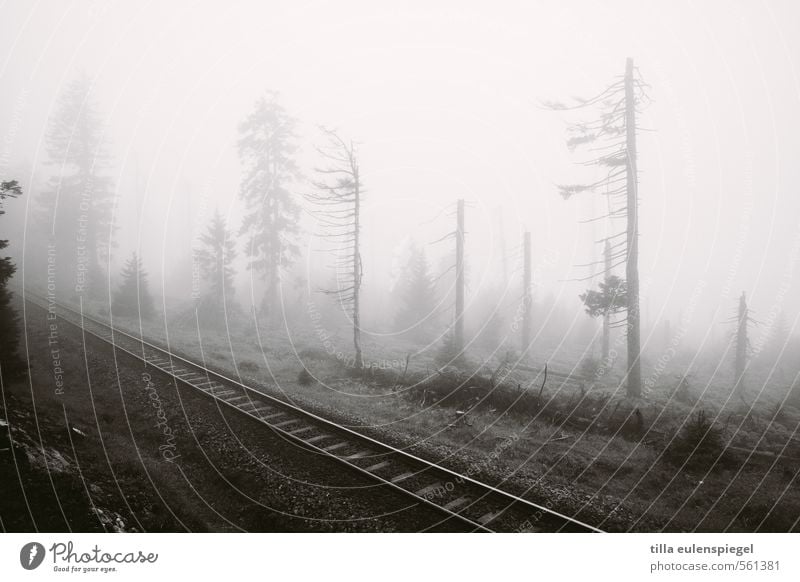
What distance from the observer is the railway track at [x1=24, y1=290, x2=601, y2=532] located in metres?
6.68

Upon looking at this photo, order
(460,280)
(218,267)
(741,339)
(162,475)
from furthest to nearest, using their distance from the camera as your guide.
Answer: (218,267) → (460,280) → (741,339) → (162,475)

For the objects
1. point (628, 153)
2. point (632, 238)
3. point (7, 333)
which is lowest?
point (7, 333)

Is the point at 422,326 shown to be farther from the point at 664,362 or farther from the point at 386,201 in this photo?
the point at 386,201

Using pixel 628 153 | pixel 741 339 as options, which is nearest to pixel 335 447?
pixel 628 153

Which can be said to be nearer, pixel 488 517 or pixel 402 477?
pixel 488 517

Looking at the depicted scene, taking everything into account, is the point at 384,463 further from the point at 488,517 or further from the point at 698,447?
the point at 698,447

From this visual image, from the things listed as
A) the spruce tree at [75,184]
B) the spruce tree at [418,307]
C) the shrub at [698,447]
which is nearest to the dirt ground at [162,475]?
the shrub at [698,447]

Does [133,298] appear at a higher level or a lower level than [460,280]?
lower

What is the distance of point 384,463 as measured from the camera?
8.37 m

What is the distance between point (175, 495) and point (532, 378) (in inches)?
559

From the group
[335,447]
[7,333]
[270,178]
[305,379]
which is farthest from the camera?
[270,178]

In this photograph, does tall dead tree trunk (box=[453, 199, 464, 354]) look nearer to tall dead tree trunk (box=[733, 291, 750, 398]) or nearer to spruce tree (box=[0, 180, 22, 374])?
tall dead tree trunk (box=[733, 291, 750, 398])

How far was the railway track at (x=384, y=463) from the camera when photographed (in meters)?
6.68

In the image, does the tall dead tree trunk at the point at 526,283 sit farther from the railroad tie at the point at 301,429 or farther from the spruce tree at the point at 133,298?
the spruce tree at the point at 133,298
